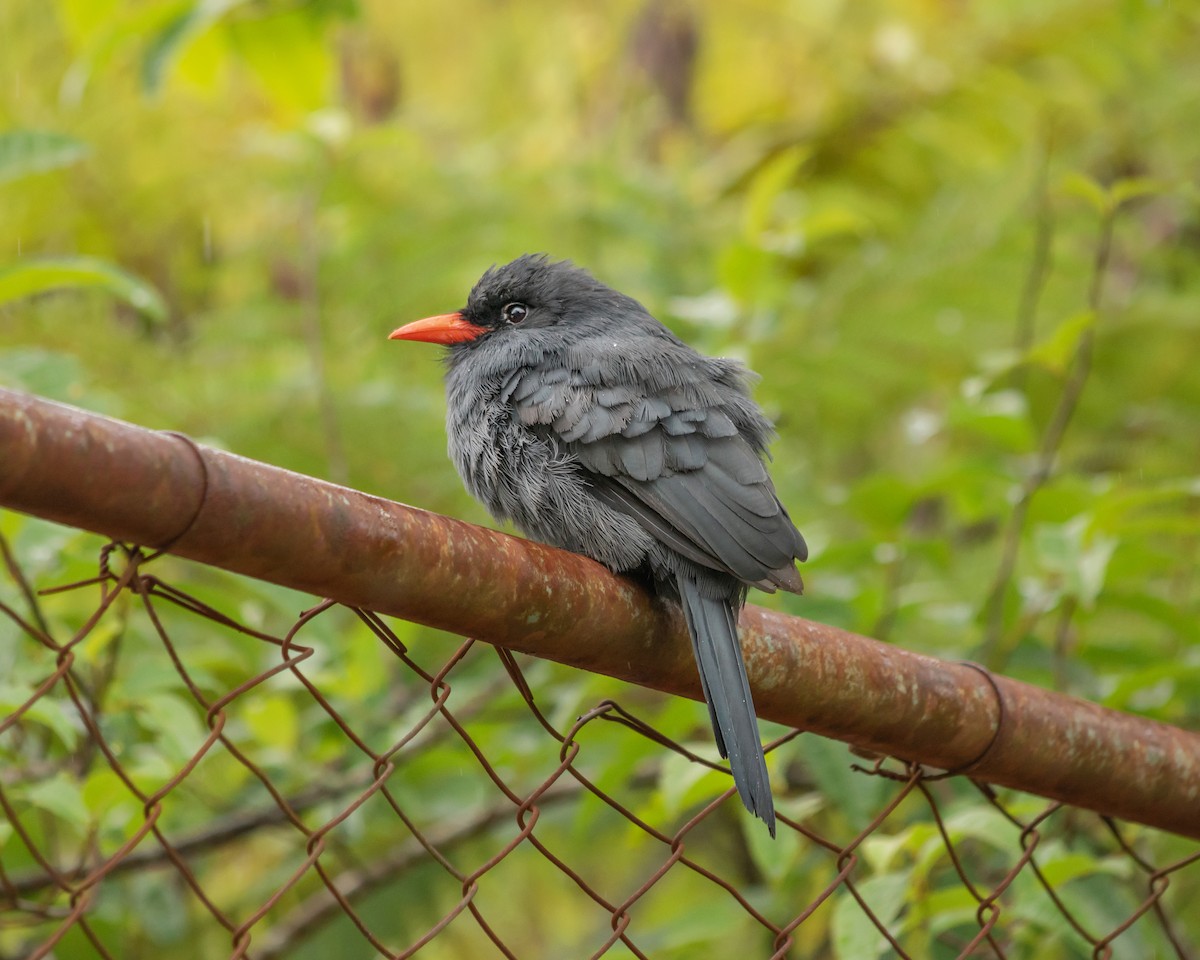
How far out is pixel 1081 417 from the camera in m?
5.02

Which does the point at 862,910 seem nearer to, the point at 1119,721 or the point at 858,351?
the point at 1119,721

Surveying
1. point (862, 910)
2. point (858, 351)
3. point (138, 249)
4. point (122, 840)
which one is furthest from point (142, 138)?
point (862, 910)

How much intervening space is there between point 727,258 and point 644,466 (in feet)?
4.78

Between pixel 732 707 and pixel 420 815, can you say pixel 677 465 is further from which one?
pixel 420 815

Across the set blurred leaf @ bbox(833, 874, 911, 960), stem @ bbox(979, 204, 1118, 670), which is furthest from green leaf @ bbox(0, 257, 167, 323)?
stem @ bbox(979, 204, 1118, 670)

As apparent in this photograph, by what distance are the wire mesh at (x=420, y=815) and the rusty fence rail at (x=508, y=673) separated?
2cm

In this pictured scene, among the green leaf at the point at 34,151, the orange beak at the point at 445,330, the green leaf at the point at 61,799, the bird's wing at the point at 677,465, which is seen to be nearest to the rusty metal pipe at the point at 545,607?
the bird's wing at the point at 677,465

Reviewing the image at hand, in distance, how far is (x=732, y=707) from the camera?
195cm

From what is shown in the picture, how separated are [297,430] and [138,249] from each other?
4.50ft

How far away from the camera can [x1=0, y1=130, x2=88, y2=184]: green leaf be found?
9.22 ft

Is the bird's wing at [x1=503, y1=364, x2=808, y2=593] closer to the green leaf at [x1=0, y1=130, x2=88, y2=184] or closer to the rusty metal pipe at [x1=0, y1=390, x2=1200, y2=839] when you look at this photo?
the rusty metal pipe at [x1=0, y1=390, x2=1200, y2=839]

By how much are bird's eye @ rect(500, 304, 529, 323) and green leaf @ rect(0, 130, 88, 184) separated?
3.65ft

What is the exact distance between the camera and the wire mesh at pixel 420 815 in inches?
92.8

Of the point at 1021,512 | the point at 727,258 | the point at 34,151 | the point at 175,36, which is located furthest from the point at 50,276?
the point at 1021,512
